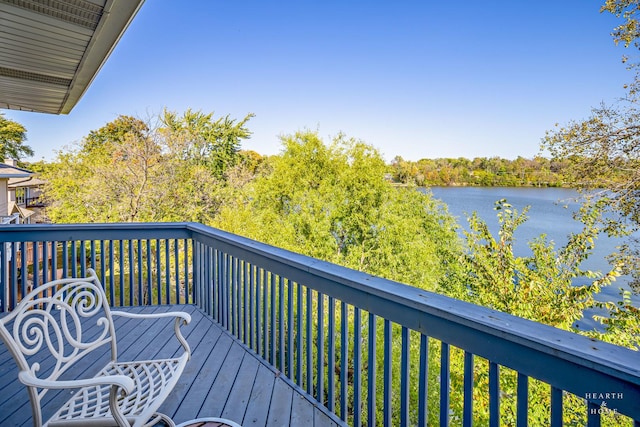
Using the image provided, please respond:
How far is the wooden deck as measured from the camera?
193cm

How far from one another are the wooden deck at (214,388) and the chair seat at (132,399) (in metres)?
0.38

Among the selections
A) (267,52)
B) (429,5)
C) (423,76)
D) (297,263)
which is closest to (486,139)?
(423,76)

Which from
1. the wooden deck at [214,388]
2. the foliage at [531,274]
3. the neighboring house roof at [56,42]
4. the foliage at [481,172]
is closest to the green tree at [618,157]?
the foliage at [531,274]

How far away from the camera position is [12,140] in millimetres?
20125

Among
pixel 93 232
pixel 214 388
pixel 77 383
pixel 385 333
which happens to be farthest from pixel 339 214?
pixel 77 383

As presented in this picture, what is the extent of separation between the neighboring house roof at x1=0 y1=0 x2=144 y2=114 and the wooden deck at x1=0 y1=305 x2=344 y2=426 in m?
2.20

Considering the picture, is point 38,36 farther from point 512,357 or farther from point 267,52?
point 267,52

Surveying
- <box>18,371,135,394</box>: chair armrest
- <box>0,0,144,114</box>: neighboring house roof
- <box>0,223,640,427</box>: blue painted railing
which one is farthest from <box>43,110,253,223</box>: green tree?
<box>18,371,135,394</box>: chair armrest

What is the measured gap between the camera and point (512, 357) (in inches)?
40.1

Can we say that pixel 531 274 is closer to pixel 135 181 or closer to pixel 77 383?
pixel 77 383

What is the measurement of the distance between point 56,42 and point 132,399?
227 cm

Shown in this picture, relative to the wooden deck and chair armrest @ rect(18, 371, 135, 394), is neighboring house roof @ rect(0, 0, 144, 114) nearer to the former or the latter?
chair armrest @ rect(18, 371, 135, 394)

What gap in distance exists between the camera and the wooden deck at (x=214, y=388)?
193 cm

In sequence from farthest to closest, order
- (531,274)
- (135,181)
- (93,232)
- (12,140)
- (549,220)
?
(12,140) < (135,181) < (549,220) < (531,274) < (93,232)
